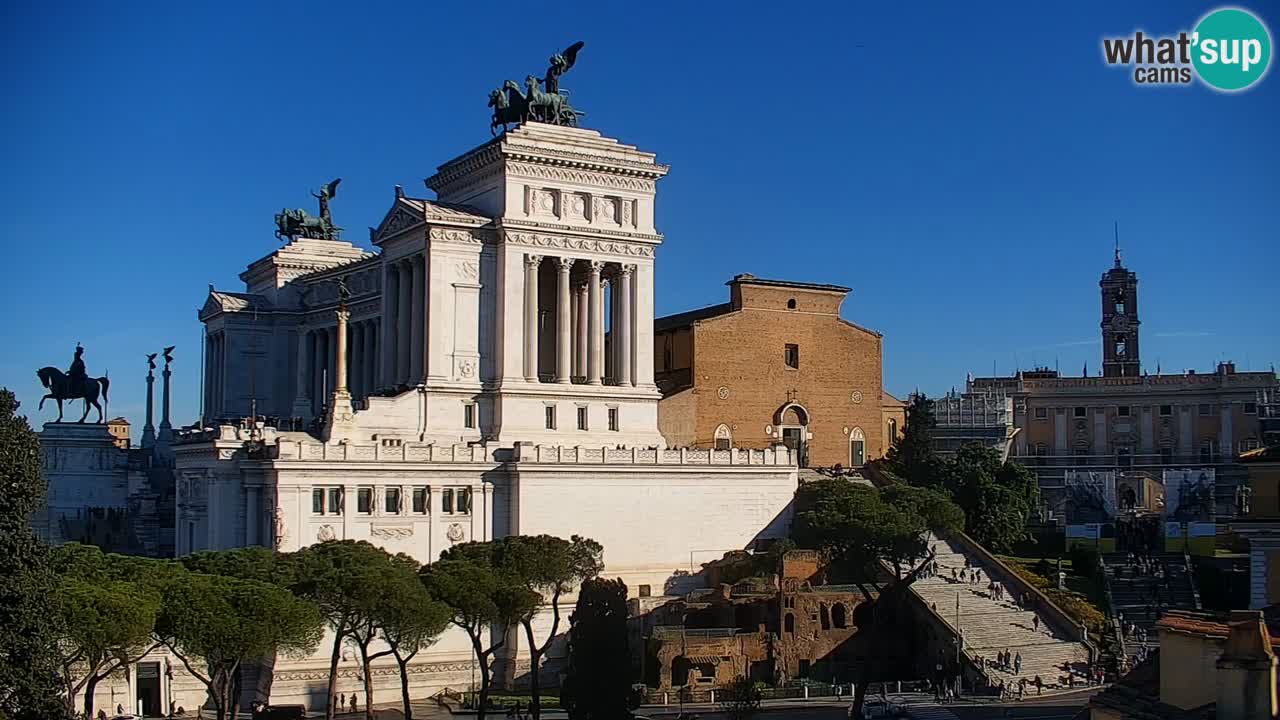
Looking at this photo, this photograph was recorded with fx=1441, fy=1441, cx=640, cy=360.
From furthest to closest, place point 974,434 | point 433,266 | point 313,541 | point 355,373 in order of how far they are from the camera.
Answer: point 974,434 → point 355,373 → point 433,266 → point 313,541

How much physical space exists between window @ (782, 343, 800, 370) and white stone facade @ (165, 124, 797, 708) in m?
12.9

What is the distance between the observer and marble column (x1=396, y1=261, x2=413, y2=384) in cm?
6944

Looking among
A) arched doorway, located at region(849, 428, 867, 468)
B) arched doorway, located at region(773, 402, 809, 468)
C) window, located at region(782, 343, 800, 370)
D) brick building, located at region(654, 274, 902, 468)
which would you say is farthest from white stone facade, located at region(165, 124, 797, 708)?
arched doorway, located at region(849, 428, 867, 468)

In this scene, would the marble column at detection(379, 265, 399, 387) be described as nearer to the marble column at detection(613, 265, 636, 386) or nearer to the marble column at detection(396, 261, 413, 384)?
the marble column at detection(396, 261, 413, 384)

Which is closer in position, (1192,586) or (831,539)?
(831,539)

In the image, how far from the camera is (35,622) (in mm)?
33469

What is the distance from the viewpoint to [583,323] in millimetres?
71688

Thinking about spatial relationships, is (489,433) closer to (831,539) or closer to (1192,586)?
(831,539)

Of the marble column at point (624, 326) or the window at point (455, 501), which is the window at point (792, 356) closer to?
the marble column at point (624, 326)

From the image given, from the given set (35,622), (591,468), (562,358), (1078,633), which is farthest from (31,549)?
(1078,633)

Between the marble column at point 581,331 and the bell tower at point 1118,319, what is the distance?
60.4 meters

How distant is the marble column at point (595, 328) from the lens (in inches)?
2761

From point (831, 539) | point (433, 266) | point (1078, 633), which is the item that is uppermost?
point (433, 266)

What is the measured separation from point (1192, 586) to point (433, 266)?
Answer: 125 ft
